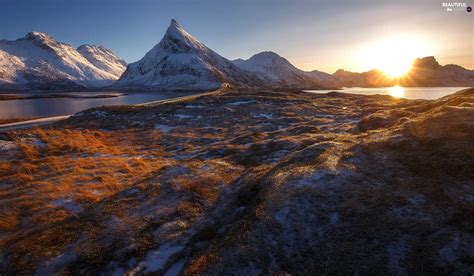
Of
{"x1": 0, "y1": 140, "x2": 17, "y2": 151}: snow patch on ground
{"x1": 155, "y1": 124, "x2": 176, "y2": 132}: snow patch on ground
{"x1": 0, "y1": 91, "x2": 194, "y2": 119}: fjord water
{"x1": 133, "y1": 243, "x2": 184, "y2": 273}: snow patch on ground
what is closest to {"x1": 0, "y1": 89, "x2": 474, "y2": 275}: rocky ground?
{"x1": 133, "y1": 243, "x2": 184, "y2": 273}: snow patch on ground

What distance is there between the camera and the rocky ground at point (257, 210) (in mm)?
9547

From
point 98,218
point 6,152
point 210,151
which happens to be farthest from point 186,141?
point 98,218

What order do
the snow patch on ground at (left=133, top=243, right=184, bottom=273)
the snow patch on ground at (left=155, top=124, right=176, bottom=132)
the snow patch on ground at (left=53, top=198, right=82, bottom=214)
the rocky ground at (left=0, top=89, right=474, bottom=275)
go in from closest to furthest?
the rocky ground at (left=0, top=89, right=474, bottom=275) → the snow patch on ground at (left=133, top=243, right=184, bottom=273) → the snow patch on ground at (left=53, top=198, right=82, bottom=214) → the snow patch on ground at (left=155, top=124, right=176, bottom=132)

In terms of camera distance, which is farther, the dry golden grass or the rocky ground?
the dry golden grass

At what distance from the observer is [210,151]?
26.3 m

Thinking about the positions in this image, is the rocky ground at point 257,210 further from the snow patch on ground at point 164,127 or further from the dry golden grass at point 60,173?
the snow patch on ground at point 164,127

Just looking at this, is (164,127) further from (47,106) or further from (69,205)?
(47,106)

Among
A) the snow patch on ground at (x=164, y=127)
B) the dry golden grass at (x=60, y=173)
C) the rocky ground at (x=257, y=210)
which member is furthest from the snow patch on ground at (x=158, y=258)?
the snow patch on ground at (x=164, y=127)

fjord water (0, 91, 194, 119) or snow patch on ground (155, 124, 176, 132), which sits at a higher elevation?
fjord water (0, 91, 194, 119)

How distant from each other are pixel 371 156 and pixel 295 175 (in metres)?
5.15

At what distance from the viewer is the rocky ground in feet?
31.3

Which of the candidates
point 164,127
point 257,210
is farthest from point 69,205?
point 164,127

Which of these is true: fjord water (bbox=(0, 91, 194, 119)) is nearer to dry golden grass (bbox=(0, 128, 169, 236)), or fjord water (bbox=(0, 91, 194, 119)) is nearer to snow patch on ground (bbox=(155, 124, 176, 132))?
snow patch on ground (bbox=(155, 124, 176, 132))

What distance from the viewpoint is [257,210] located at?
11922 millimetres
